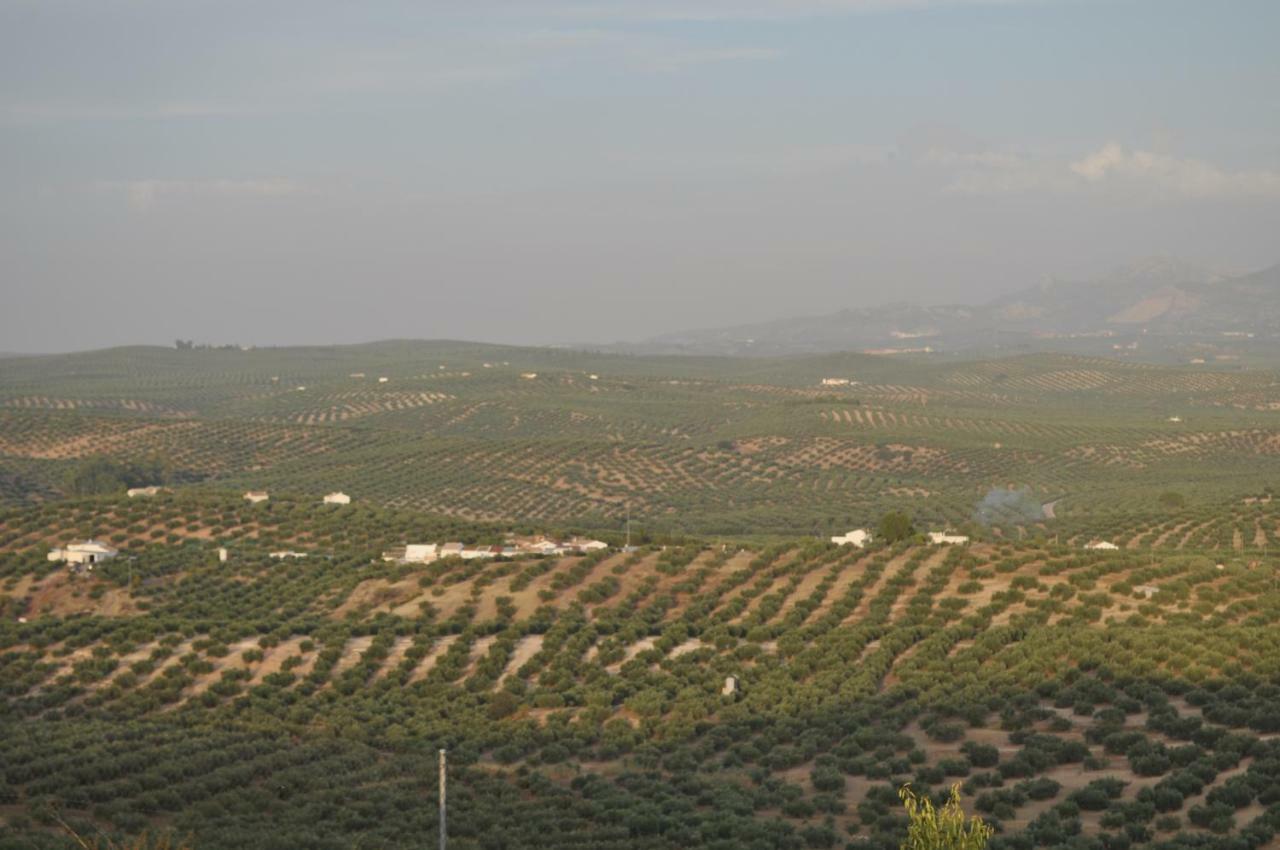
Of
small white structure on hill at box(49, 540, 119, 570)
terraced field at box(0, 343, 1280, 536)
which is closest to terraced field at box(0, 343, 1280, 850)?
small white structure on hill at box(49, 540, 119, 570)

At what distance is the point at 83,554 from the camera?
179 feet

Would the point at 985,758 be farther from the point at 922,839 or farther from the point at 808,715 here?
the point at 922,839

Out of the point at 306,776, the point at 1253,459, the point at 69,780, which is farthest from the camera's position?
the point at 1253,459

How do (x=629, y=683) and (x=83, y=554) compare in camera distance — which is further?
(x=83, y=554)

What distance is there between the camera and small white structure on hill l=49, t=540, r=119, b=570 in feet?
177

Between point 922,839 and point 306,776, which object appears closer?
point 922,839

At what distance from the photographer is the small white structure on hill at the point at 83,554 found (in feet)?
177

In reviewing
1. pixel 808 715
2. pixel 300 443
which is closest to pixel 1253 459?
pixel 300 443

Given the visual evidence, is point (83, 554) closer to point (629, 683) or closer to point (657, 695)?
point (629, 683)

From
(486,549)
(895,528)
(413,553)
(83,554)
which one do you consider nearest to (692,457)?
(895,528)

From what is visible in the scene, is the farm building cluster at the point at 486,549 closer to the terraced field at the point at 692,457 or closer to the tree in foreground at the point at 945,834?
the terraced field at the point at 692,457

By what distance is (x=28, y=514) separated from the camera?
62.0m

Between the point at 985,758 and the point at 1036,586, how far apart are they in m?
13.6

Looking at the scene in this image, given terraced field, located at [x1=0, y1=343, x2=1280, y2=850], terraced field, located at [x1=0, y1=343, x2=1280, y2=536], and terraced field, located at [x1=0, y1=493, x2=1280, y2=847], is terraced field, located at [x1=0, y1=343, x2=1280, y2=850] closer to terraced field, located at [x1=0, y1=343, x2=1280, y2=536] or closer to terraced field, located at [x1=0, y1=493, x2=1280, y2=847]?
terraced field, located at [x1=0, y1=493, x2=1280, y2=847]
